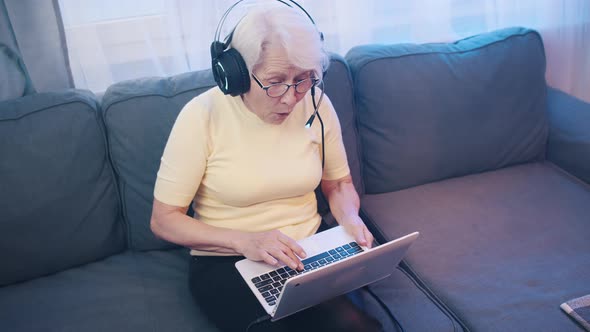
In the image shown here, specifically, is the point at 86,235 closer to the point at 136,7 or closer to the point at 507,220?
the point at 136,7

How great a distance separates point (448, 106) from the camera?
1.71 meters

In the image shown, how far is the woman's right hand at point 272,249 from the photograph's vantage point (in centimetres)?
111

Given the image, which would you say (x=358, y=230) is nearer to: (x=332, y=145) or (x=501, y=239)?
(x=332, y=145)

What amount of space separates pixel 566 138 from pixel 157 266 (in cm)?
149

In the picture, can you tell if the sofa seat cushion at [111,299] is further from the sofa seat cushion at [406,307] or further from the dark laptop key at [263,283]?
the sofa seat cushion at [406,307]

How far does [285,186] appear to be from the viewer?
4.14ft

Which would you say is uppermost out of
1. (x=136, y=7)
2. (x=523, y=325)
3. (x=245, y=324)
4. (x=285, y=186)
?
(x=136, y=7)

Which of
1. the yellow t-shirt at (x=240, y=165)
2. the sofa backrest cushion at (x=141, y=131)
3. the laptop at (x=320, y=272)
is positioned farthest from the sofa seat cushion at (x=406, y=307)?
the sofa backrest cushion at (x=141, y=131)

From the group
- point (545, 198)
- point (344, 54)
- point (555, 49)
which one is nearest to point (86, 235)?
point (344, 54)

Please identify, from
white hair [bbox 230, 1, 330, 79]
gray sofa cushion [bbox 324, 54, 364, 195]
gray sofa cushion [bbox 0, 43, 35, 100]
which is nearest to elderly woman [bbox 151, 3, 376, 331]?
white hair [bbox 230, 1, 330, 79]

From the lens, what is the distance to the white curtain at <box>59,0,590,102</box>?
1.55 metres

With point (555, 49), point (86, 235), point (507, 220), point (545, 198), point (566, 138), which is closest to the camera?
point (86, 235)

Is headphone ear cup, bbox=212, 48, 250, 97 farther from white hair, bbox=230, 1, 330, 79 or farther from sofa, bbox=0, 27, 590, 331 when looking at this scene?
sofa, bbox=0, 27, 590, 331

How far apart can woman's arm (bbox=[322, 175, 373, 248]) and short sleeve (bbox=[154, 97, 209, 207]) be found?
394mm
